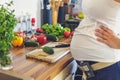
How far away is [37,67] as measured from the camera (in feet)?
3.31

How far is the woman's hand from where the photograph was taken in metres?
0.92

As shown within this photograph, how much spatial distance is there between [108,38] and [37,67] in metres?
0.37

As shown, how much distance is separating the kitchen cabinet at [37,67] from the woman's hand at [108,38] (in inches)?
10.2

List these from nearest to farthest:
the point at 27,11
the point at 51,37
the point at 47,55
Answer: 1. the point at 47,55
2. the point at 51,37
3. the point at 27,11

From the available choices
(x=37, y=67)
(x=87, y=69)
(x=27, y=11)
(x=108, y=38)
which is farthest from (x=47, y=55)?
(x=27, y=11)

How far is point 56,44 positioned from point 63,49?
0.42ft

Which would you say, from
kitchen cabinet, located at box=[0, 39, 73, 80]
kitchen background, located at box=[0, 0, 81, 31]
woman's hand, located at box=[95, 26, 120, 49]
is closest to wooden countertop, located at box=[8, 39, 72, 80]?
kitchen cabinet, located at box=[0, 39, 73, 80]

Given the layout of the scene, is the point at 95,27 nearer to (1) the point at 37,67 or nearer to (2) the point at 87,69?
(2) the point at 87,69

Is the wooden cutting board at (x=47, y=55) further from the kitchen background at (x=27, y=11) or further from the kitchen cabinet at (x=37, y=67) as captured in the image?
the kitchen background at (x=27, y=11)

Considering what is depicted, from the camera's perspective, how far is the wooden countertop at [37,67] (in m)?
0.94

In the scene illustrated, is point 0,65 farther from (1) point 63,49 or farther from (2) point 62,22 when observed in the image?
(2) point 62,22

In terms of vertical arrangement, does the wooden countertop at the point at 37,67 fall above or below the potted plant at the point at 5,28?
below

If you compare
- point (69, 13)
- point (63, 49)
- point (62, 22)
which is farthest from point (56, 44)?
point (69, 13)

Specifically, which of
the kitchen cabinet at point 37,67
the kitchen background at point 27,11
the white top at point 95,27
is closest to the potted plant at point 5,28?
the kitchen cabinet at point 37,67
